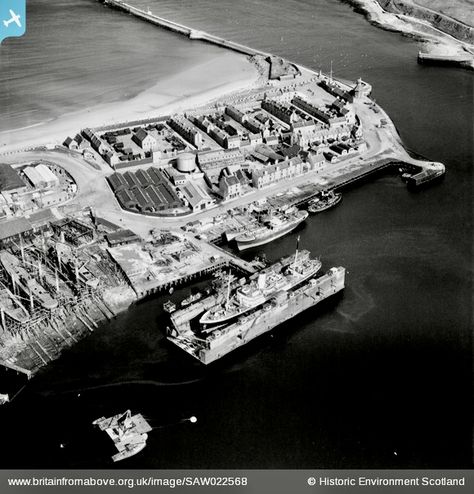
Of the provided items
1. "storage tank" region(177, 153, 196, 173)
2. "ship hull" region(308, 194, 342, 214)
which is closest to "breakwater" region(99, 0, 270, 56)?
"storage tank" region(177, 153, 196, 173)

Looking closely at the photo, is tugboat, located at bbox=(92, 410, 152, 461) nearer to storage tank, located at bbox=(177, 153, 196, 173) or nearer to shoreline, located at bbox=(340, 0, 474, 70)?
storage tank, located at bbox=(177, 153, 196, 173)

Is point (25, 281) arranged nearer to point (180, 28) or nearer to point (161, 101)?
point (161, 101)

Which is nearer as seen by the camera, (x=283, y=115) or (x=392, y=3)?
(x=283, y=115)

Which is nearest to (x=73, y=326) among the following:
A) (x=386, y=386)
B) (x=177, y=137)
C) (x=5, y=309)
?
(x=5, y=309)

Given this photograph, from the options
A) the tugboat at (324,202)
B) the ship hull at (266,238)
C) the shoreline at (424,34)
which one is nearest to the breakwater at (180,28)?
the shoreline at (424,34)

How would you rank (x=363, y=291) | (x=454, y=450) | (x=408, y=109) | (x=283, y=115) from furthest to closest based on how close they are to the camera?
(x=408, y=109) → (x=283, y=115) → (x=363, y=291) → (x=454, y=450)

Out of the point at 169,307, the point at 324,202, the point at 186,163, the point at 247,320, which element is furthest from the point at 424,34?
the point at 169,307

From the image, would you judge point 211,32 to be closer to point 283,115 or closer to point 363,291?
point 283,115
